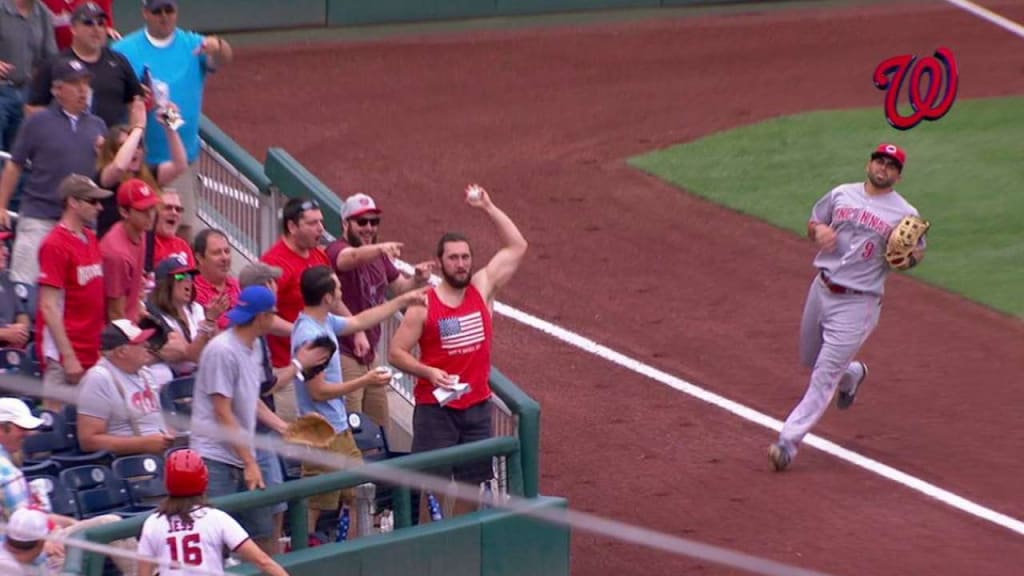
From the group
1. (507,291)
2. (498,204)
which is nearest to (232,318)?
(507,291)

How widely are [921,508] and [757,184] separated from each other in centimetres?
633

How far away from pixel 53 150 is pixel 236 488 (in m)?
2.30

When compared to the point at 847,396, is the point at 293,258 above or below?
above

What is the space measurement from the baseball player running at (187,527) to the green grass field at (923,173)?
826cm

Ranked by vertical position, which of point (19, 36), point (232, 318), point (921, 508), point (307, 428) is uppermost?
point (19, 36)

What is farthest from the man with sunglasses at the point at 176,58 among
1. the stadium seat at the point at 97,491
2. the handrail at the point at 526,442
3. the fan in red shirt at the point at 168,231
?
the stadium seat at the point at 97,491

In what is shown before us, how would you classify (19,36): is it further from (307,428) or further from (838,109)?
(838,109)

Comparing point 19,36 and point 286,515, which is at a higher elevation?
point 19,36

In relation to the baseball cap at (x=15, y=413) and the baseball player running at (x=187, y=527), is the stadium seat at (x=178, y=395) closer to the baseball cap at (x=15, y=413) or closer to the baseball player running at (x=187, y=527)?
the baseball cap at (x=15, y=413)

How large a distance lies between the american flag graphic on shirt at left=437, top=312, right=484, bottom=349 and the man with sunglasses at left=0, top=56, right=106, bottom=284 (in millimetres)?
2068

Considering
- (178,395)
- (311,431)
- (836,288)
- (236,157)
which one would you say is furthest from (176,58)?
(836,288)

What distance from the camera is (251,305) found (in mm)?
8398

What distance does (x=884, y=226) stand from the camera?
36.2 ft

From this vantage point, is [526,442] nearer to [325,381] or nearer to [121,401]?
[325,381]
